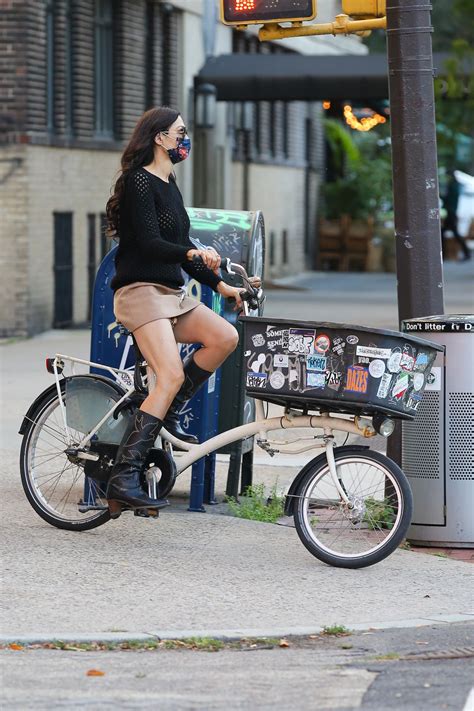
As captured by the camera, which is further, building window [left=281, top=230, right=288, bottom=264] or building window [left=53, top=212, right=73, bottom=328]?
building window [left=281, top=230, right=288, bottom=264]

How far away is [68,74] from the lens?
67.1ft

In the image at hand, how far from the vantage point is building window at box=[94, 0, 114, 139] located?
21.8 meters

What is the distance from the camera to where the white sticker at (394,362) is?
6.87m

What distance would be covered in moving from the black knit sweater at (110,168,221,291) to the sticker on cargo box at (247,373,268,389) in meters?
0.50

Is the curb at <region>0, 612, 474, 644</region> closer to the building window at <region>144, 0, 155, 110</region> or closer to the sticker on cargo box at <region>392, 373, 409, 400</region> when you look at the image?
the sticker on cargo box at <region>392, 373, 409, 400</region>

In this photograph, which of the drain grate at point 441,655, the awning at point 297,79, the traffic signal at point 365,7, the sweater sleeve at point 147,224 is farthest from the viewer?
the awning at point 297,79

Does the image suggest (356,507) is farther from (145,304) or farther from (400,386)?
(145,304)

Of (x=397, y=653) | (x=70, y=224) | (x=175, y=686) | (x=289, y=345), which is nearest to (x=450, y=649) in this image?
(x=397, y=653)

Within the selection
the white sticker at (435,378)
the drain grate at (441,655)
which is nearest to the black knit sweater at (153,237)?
the white sticker at (435,378)

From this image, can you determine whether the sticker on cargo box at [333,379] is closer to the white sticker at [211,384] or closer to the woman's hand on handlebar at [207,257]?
the woman's hand on handlebar at [207,257]

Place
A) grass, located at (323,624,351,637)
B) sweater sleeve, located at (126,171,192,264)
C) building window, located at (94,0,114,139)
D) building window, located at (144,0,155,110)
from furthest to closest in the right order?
building window, located at (144,0,155,110), building window, located at (94,0,114,139), sweater sleeve, located at (126,171,192,264), grass, located at (323,624,351,637)

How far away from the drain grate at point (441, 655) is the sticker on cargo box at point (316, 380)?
1467mm

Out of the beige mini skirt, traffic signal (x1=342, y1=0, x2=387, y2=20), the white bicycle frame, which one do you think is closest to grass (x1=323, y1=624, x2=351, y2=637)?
the white bicycle frame

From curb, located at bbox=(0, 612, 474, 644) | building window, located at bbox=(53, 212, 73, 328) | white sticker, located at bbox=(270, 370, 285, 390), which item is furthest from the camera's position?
building window, located at bbox=(53, 212, 73, 328)
